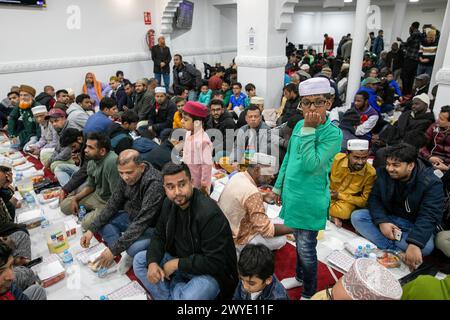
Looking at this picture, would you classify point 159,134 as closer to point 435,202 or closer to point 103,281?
point 103,281

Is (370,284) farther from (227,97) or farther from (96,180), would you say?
Answer: (227,97)

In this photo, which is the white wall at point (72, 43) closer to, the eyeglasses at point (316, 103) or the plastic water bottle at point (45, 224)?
the plastic water bottle at point (45, 224)

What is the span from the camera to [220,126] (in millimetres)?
4152

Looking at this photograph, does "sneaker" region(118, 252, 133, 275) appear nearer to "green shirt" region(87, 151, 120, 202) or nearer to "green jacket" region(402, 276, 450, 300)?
"green shirt" region(87, 151, 120, 202)

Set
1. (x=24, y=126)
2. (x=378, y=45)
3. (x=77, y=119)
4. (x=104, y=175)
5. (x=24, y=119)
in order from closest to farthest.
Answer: (x=104, y=175), (x=77, y=119), (x=24, y=119), (x=24, y=126), (x=378, y=45)

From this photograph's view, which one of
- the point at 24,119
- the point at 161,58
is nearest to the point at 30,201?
the point at 24,119

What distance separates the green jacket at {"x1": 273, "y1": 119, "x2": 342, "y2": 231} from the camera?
63.9 inches

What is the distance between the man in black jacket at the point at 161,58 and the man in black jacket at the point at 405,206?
686cm

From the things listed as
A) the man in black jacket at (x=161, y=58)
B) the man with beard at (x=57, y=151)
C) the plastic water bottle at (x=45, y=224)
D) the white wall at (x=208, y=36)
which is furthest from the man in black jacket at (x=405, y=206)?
the white wall at (x=208, y=36)

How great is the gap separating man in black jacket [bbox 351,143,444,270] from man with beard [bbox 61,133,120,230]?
87.0 inches

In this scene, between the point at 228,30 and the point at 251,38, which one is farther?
the point at 228,30

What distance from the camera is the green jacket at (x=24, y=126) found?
4.71 m

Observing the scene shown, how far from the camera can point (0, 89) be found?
6.13 m

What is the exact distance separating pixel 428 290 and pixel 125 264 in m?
1.96
